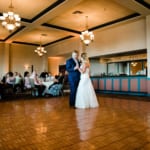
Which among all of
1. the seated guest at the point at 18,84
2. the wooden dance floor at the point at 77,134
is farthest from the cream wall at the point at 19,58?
the wooden dance floor at the point at 77,134

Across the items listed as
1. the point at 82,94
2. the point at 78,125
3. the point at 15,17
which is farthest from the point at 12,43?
the point at 78,125

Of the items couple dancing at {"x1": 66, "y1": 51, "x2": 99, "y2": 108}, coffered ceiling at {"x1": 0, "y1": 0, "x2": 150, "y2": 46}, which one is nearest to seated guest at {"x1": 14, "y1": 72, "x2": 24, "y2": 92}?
coffered ceiling at {"x1": 0, "y1": 0, "x2": 150, "y2": 46}

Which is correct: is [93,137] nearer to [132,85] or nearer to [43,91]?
[43,91]

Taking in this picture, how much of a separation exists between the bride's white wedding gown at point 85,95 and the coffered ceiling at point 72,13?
9.22 feet

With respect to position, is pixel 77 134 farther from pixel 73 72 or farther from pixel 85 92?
pixel 73 72

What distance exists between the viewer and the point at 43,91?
8.25m

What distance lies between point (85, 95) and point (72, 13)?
13.7 feet

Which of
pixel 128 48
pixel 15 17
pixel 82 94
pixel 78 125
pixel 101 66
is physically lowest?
pixel 78 125

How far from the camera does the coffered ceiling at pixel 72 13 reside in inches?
250

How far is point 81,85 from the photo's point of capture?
4.86 meters

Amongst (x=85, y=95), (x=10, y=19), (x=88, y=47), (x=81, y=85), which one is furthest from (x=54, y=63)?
(x=85, y=95)

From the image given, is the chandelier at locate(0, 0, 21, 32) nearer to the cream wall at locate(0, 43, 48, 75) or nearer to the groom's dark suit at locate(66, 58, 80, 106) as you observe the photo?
the groom's dark suit at locate(66, 58, 80, 106)

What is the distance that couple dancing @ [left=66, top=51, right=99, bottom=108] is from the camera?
483cm

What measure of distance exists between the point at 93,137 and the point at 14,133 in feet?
3.77
